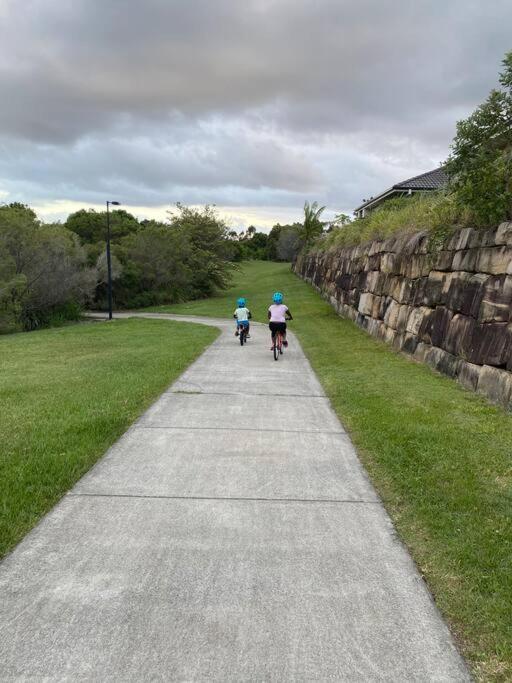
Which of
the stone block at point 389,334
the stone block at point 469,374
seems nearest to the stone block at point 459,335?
the stone block at point 469,374

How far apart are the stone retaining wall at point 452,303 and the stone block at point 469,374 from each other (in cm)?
2

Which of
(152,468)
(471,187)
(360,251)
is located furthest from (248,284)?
(152,468)

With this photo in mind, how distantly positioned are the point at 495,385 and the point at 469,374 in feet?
3.51

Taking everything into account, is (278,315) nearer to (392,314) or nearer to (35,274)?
(392,314)

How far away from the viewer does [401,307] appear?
15.8m

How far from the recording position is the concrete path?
288 cm

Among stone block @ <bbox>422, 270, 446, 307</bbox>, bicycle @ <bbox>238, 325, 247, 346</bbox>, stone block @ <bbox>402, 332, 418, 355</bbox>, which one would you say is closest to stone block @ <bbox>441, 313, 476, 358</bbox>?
stone block @ <bbox>422, 270, 446, 307</bbox>

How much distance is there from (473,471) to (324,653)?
3425 millimetres

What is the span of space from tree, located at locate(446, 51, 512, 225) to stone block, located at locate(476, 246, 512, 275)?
0.64 meters

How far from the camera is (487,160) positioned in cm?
1132

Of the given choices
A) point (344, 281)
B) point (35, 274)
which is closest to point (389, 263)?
point (344, 281)

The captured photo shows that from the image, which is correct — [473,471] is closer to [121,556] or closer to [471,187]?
[121,556]

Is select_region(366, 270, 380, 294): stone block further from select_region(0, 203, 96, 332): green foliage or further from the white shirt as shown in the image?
select_region(0, 203, 96, 332): green foliage

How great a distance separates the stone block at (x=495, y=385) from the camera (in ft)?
29.2
